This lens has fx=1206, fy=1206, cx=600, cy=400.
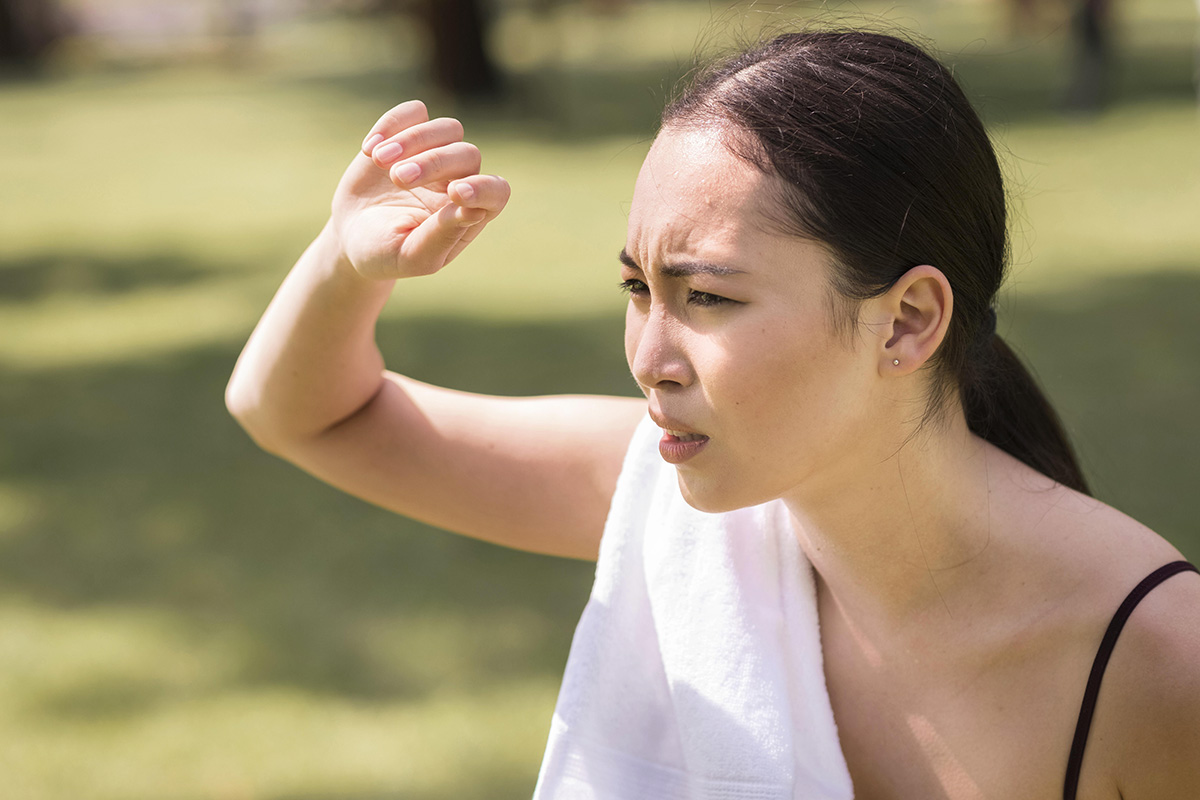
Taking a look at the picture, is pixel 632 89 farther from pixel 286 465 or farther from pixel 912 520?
pixel 912 520

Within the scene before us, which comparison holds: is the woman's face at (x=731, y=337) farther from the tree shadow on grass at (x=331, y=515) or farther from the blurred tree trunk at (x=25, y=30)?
the blurred tree trunk at (x=25, y=30)

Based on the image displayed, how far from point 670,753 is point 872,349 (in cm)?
66

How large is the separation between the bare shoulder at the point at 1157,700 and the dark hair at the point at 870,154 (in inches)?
14.7

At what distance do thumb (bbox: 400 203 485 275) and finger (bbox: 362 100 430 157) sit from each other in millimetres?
120

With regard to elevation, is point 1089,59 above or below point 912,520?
below

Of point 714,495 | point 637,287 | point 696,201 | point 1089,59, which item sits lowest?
point 1089,59

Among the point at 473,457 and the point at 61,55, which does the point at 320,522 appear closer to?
the point at 473,457

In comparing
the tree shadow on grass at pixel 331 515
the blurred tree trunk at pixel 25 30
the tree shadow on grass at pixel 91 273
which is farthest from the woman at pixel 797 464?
the blurred tree trunk at pixel 25 30

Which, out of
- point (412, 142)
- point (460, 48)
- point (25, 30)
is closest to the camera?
point (412, 142)

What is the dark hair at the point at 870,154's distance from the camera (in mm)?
1455

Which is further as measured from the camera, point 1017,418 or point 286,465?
point 286,465

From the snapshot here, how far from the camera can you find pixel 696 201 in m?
1.46

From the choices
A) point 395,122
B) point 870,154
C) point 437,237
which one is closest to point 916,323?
point 870,154

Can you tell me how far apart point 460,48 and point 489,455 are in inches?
543
